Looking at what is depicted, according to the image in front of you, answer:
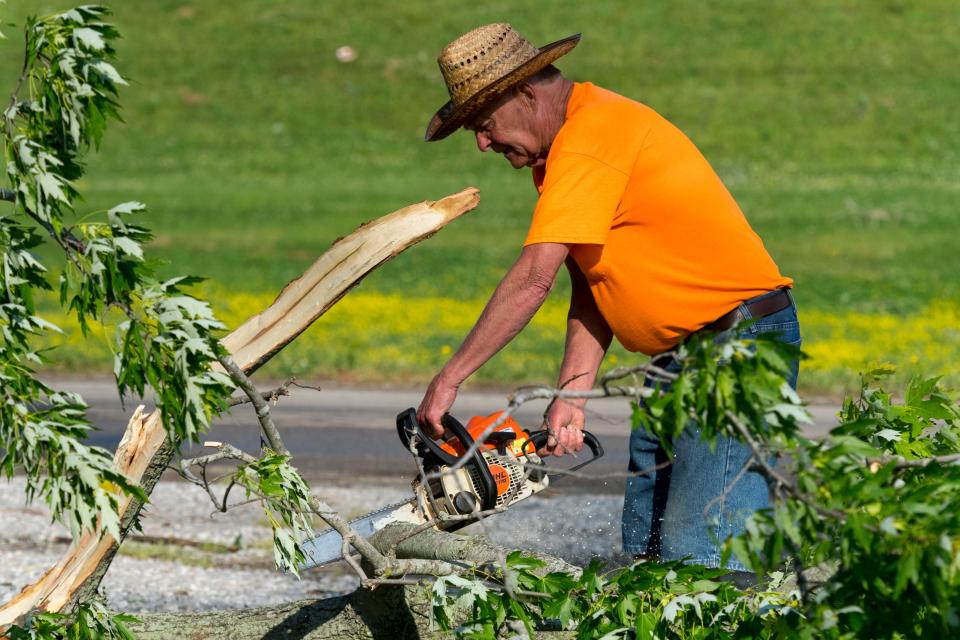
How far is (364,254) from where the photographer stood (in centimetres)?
364

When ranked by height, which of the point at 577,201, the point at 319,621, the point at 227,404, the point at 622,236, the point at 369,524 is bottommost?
the point at 319,621

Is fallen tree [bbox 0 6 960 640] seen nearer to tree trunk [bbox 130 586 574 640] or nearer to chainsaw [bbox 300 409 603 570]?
chainsaw [bbox 300 409 603 570]

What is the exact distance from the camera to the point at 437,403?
11.6 ft

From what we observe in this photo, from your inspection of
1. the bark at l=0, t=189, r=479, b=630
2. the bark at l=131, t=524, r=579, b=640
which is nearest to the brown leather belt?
the bark at l=0, t=189, r=479, b=630

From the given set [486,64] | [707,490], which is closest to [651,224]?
[486,64]

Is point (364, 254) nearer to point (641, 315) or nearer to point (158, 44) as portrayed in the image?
point (641, 315)

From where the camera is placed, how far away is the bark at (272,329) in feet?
11.5

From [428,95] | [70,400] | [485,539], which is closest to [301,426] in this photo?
[485,539]

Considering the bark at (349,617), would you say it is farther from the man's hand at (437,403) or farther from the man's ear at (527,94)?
the man's ear at (527,94)

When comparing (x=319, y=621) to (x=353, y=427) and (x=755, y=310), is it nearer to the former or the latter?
(x=755, y=310)

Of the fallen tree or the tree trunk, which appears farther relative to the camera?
the tree trunk

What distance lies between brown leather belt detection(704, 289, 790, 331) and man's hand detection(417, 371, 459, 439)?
30.2 inches

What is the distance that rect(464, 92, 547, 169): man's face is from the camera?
363 cm

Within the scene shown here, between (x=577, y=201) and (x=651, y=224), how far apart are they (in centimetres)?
26
